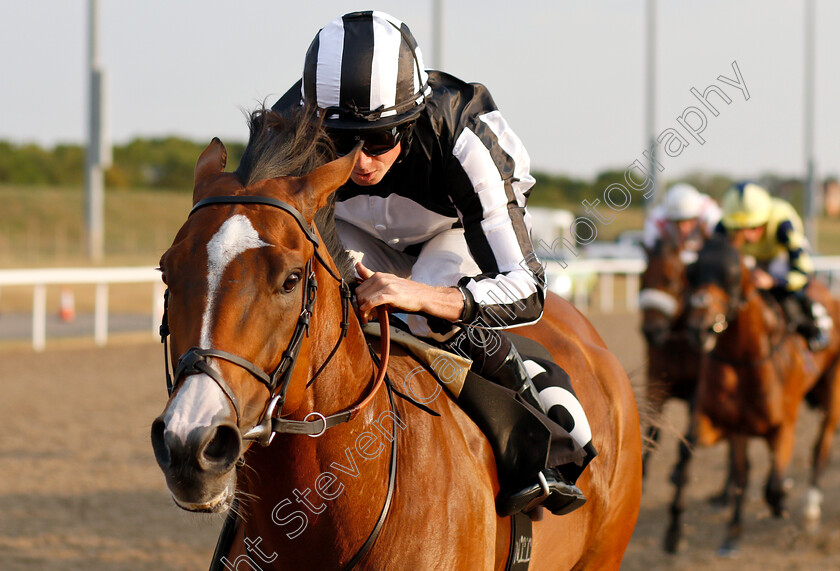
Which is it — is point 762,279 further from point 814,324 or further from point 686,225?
point 686,225

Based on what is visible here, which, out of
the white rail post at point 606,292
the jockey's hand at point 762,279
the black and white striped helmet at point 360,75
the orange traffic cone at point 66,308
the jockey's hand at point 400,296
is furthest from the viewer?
the white rail post at point 606,292

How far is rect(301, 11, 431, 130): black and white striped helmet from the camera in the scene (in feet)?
7.73

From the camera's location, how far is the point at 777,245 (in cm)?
721

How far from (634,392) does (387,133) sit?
6.40 feet

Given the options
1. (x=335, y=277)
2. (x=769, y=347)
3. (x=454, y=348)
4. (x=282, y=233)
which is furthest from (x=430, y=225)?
(x=769, y=347)

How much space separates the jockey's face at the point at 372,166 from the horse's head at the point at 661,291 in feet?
16.1

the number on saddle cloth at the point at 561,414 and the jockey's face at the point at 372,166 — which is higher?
the jockey's face at the point at 372,166

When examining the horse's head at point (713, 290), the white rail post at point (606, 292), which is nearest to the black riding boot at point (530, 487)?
the horse's head at point (713, 290)

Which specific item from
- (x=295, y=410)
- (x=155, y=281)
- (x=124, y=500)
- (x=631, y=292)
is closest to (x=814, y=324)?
(x=124, y=500)

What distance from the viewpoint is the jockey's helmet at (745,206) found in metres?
6.91

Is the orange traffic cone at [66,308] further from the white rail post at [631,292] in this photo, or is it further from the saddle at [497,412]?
the saddle at [497,412]

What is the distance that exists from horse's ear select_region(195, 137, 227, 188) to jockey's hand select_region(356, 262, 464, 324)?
42 cm

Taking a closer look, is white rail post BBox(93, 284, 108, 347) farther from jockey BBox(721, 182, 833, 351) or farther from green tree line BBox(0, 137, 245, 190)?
green tree line BBox(0, 137, 245, 190)

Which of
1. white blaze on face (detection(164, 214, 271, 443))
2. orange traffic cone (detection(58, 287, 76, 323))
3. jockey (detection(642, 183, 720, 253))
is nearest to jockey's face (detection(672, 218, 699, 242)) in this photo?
jockey (detection(642, 183, 720, 253))
